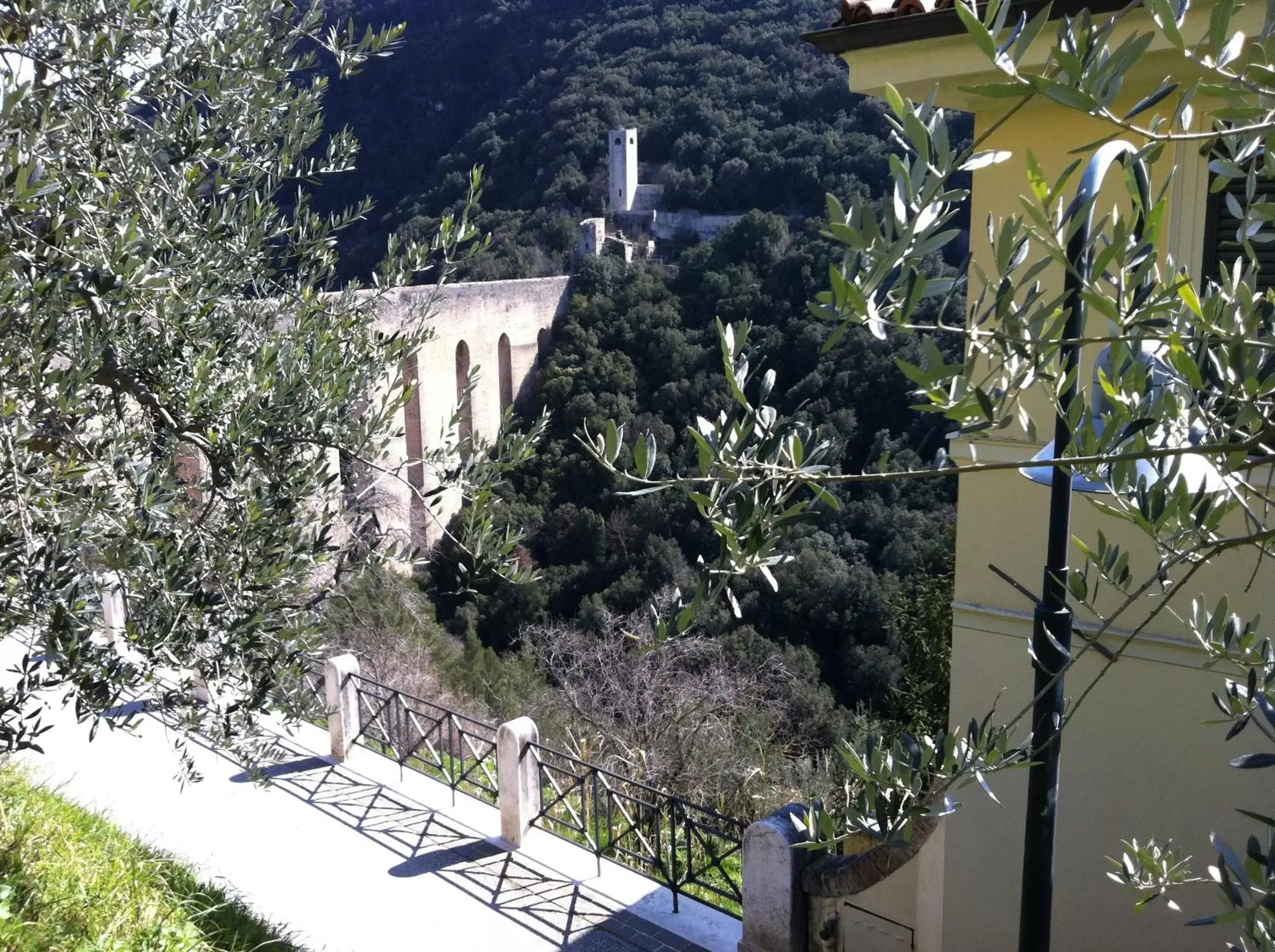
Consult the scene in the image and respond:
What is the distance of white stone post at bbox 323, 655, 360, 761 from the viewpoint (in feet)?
21.6

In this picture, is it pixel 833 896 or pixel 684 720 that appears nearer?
pixel 833 896

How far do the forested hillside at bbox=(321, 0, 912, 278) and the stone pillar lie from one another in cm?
1817

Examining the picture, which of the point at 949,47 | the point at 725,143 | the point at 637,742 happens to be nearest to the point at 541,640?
the point at 637,742

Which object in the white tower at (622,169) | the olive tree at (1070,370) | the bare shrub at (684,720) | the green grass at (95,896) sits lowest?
the bare shrub at (684,720)

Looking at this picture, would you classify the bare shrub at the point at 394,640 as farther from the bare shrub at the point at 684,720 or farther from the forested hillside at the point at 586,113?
the forested hillside at the point at 586,113

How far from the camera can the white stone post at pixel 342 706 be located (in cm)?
658

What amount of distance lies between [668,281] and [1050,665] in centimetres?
2065

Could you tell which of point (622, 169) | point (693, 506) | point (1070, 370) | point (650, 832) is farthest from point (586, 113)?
point (1070, 370)

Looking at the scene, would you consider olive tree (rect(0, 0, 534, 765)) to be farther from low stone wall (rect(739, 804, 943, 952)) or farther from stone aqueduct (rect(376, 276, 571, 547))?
stone aqueduct (rect(376, 276, 571, 547))

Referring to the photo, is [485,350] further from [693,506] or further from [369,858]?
[369,858]

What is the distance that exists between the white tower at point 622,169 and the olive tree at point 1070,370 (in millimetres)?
27143

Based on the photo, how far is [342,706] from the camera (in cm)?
666

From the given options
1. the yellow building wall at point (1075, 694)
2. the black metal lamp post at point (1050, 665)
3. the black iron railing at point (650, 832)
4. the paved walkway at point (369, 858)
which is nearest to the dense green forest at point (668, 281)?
the black metal lamp post at point (1050, 665)

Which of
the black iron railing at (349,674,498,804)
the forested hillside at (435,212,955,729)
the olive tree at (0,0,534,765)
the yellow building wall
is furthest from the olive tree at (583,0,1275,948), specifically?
the forested hillside at (435,212,955,729)
